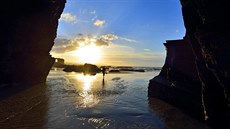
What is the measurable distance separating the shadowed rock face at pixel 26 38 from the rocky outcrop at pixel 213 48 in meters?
17.1

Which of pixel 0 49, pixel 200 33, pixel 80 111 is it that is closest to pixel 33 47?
pixel 0 49

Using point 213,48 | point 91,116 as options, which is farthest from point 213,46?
point 91,116

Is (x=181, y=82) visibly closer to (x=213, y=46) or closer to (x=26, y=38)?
(x=213, y=46)

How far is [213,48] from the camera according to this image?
8.66 m

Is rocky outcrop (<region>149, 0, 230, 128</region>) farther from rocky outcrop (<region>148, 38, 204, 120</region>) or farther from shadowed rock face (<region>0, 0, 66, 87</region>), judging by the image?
shadowed rock face (<region>0, 0, 66, 87</region>)

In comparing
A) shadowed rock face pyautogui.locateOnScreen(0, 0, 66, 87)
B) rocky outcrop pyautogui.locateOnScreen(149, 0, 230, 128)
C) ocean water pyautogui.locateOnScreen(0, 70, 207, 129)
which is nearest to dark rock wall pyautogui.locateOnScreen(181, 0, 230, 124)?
rocky outcrop pyautogui.locateOnScreen(149, 0, 230, 128)

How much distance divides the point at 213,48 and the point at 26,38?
21496 mm

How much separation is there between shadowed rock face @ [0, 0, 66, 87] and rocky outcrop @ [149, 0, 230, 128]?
17.1 m

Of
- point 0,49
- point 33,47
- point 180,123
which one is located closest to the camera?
point 180,123

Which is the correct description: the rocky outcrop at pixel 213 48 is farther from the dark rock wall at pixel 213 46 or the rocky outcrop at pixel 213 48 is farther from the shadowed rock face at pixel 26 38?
the shadowed rock face at pixel 26 38

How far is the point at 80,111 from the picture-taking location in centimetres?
1298

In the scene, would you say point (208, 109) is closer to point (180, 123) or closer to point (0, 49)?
point (180, 123)

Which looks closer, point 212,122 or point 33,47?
point 212,122

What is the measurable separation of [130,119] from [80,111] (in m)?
3.18
